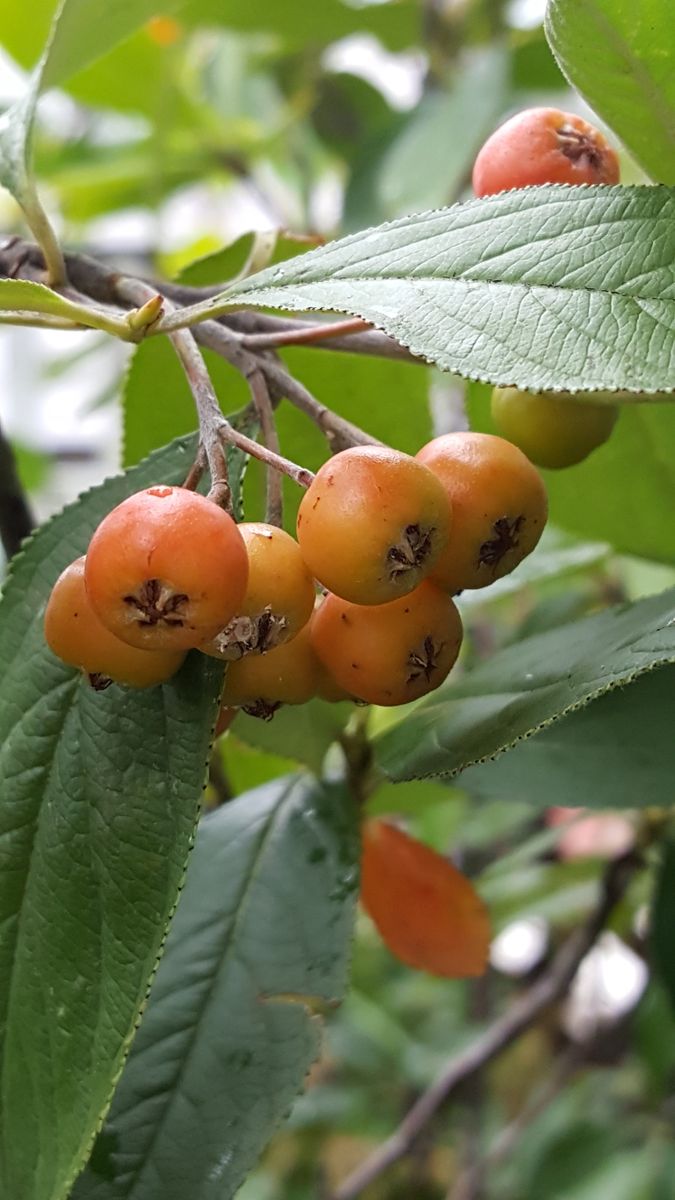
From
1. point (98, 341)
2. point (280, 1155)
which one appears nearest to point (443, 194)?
point (98, 341)

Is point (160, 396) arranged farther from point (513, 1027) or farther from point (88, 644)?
point (513, 1027)

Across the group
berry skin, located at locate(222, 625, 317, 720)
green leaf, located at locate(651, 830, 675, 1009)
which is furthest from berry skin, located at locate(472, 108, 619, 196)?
green leaf, located at locate(651, 830, 675, 1009)

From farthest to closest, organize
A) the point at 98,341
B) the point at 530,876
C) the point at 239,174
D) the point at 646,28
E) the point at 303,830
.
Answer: the point at 239,174, the point at 98,341, the point at 530,876, the point at 303,830, the point at 646,28

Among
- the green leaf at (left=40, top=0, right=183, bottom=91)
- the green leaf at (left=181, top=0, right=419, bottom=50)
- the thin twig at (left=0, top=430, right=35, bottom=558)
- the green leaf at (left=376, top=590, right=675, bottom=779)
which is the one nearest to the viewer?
the green leaf at (left=376, top=590, right=675, bottom=779)

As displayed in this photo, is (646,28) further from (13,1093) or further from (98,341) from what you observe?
(98,341)

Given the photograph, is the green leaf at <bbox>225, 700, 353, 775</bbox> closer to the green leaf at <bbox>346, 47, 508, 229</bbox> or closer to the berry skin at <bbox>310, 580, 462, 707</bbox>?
the berry skin at <bbox>310, 580, 462, 707</bbox>

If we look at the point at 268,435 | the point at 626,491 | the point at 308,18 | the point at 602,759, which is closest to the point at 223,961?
the point at 602,759
